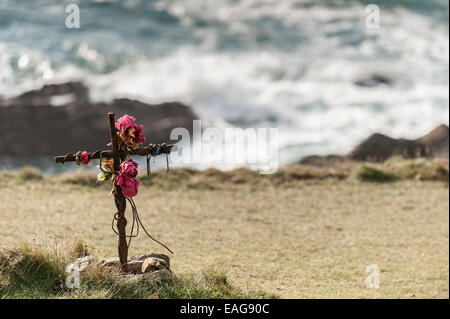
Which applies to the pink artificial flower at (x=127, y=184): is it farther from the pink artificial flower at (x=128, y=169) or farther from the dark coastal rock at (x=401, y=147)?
the dark coastal rock at (x=401, y=147)

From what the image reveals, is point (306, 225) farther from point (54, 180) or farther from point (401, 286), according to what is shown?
point (54, 180)

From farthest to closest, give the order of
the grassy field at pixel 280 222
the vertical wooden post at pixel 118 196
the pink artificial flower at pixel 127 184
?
the grassy field at pixel 280 222 → the vertical wooden post at pixel 118 196 → the pink artificial flower at pixel 127 184

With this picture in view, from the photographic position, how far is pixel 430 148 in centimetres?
1831

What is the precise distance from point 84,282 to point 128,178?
1.19 metres

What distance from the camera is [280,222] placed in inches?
442

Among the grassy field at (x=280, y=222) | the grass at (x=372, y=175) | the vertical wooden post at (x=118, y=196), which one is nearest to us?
the vertical wooden post at (x=118, y=196)

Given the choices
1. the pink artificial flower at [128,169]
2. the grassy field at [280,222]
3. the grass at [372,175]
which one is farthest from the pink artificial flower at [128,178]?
the grass at [372,175]

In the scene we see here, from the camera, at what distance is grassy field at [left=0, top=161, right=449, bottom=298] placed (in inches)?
323

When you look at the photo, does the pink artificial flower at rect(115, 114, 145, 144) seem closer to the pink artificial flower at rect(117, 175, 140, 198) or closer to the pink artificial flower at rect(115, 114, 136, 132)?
the pink artificial flower at rect(115, 114, 136, 132)

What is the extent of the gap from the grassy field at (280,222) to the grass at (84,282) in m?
0.28

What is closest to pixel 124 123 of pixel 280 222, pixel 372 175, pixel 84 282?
pixel 84 282

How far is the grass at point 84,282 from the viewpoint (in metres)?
5.64

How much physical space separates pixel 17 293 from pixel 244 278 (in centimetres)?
318

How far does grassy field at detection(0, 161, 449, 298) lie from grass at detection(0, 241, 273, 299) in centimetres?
28
